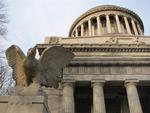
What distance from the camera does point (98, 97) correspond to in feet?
73.4

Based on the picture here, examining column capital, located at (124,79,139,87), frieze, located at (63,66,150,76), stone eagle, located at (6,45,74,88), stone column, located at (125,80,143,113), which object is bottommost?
stone eagle, located at (6,45,74,88)

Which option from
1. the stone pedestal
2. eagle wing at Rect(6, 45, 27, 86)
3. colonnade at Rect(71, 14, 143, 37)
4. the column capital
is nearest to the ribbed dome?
colonnade at Rect(71, 14, 143, 37)

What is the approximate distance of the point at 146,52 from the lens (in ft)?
92.1

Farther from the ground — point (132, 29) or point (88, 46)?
point (132, 29)

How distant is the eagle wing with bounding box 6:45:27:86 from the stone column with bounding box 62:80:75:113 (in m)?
13.4

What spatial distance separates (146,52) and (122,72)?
5602mm

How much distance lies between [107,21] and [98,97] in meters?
26.6

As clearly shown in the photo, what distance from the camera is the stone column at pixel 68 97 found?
853 inches

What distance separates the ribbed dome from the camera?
46547 millimetres

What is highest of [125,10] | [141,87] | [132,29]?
[125,10]

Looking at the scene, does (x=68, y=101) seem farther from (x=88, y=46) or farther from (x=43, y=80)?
(x=43, y=80)

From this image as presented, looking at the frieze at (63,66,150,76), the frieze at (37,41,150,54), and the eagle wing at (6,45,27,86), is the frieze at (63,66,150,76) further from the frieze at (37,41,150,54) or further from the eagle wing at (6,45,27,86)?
the eagle wing at (6,45,27,86)

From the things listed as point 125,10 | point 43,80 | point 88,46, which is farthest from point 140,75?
point 125,10

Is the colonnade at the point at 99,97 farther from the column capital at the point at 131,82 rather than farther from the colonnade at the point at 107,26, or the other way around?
the colonnade at the point at 107,26
